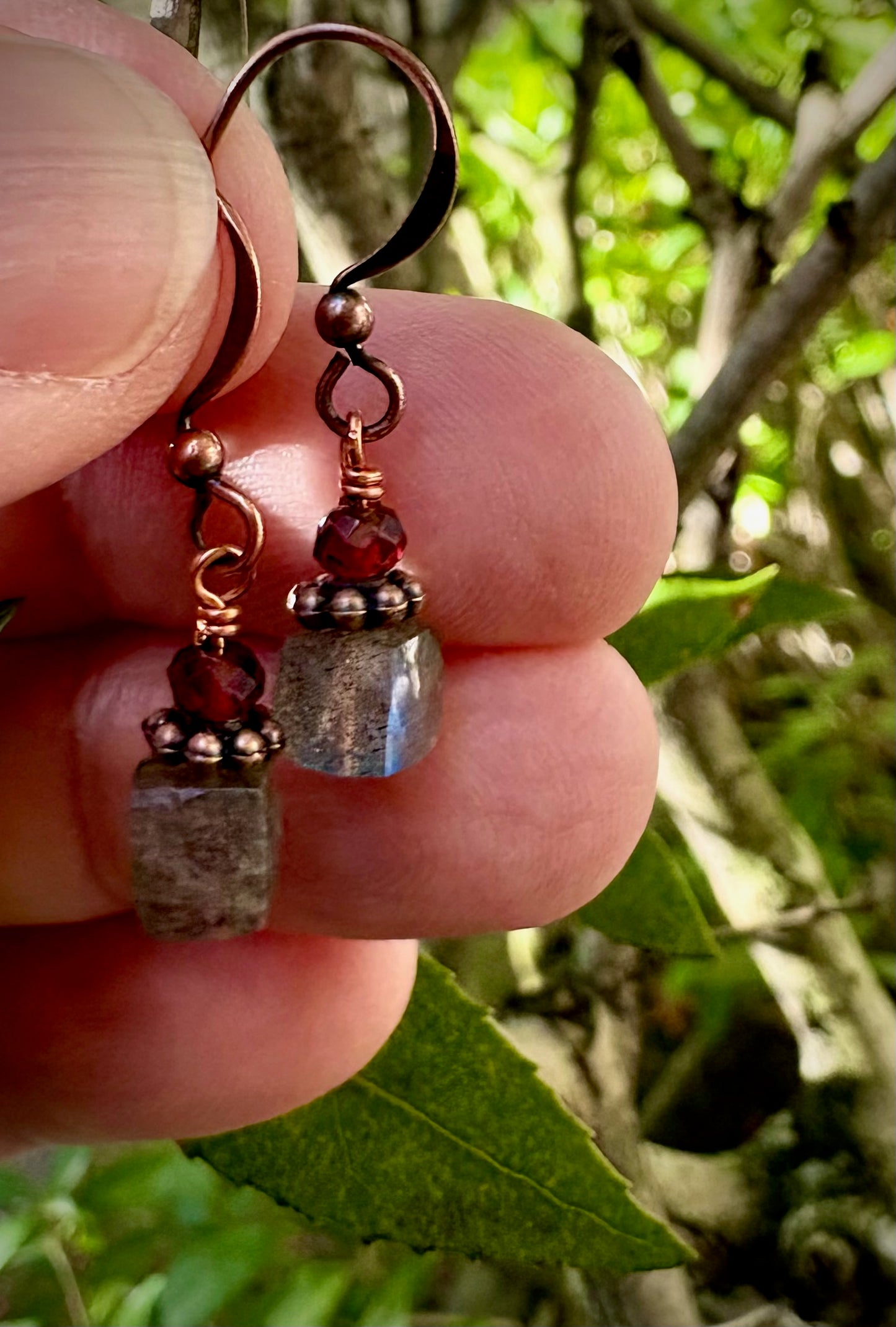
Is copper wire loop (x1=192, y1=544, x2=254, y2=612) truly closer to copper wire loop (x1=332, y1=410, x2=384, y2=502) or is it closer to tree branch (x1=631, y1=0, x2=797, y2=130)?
copper wire loop (x1=332, y1=410, x2=384, y2=502)

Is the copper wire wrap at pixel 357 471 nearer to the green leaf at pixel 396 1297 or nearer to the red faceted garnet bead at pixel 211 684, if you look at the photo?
the red faceted garnet bead at pixel 211 684

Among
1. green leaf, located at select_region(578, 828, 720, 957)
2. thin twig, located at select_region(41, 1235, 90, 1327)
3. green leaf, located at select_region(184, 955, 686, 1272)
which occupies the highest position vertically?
green leaf, located at select_region(578, 828, 720, 957)

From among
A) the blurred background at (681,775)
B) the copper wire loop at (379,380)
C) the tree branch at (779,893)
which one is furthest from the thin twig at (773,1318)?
the copper wire loop at (379,380)

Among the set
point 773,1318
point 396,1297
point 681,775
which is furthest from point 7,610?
point 773,1318

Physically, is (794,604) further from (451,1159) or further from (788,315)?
(451,1159)

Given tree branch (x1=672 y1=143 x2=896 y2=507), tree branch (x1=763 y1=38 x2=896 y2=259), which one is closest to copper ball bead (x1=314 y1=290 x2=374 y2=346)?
tree branch (x1=672 y1=143 x2=896 y2=507)

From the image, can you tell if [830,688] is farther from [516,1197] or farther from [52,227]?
[52,227]
